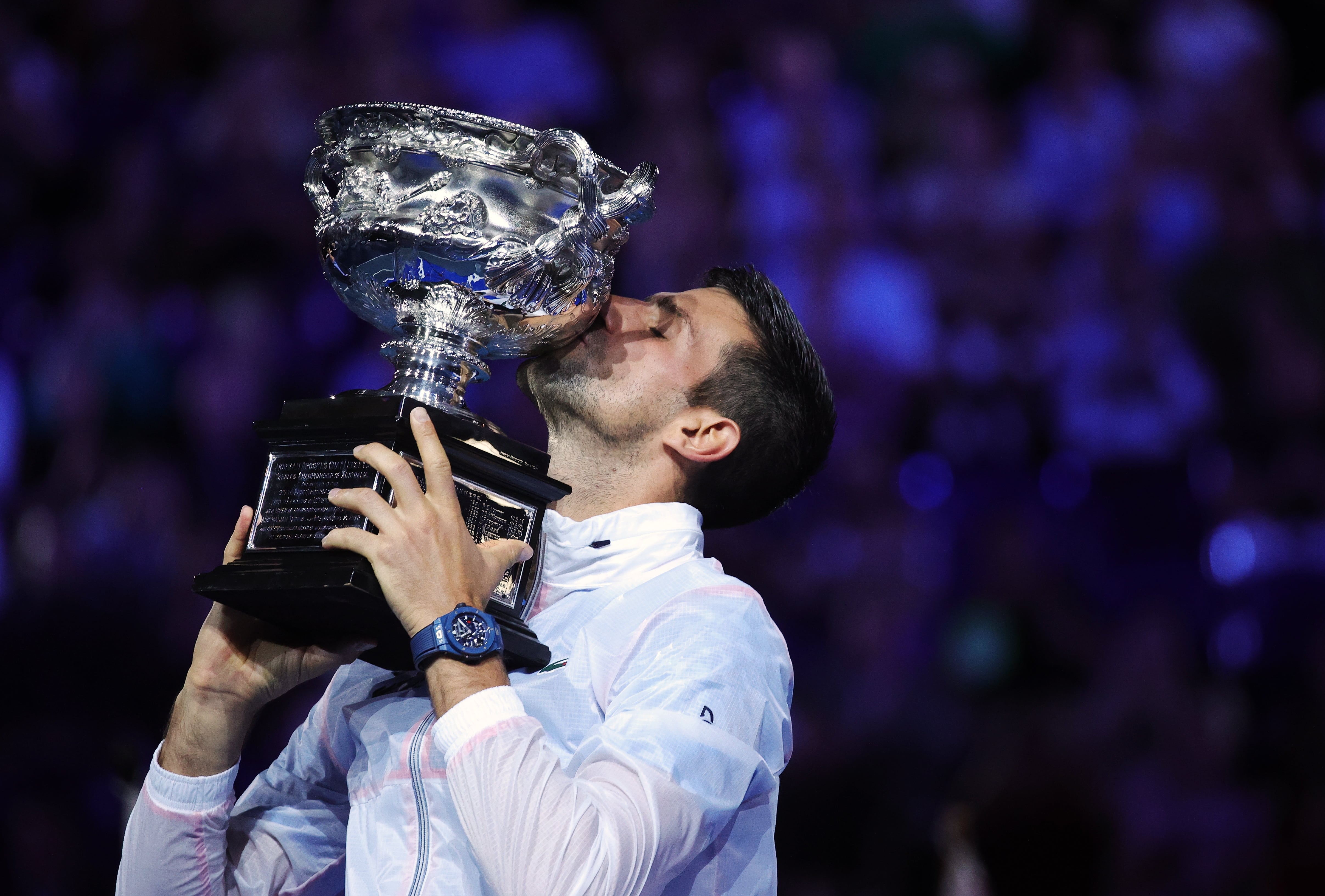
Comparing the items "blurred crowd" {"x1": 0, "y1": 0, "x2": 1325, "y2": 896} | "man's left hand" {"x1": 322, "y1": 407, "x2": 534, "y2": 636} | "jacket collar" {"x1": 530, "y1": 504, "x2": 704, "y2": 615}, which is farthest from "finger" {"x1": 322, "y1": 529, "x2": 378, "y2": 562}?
"blurred crowd" {"x1": 0, "y1": 0, "x2": 1325, "y2": 896}

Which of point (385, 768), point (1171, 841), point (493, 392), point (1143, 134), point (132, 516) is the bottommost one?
point (1171, 841)

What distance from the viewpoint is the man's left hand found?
1652mm

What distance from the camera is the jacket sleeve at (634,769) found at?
5.09 ft

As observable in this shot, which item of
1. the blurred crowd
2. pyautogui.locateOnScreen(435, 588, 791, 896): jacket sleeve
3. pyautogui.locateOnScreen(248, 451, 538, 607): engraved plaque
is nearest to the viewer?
pyautogui.locateOnScreen(435, 588, 791, 896): jacket sleeve

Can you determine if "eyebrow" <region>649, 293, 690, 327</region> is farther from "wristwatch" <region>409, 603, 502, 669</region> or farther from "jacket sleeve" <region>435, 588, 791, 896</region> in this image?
"wristwatch" <region>409, 603, 502, 669</region>

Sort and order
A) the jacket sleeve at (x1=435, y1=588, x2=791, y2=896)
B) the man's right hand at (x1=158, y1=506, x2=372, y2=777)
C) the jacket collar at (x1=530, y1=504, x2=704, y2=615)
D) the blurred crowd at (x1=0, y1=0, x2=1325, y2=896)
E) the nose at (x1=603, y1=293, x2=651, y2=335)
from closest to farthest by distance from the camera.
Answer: the jacket sleeve at (x1=435, y1=588, x2=791, y2=896) → the man's right hand at (x1=158, y1=506, x2=372, y2=777) → the jacket collar at (x1=530, y1=504, x2=704, y2=615) → the nose at (x1=603, y1=293, x2=651, y2=335) → the blurred crowd at (x1=0, y1=0, x2=1325, y2=896)

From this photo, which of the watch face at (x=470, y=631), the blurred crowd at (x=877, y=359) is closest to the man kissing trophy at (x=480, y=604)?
A: the watch face at (x=470, y=631)

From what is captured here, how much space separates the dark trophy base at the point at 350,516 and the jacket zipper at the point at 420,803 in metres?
0.10

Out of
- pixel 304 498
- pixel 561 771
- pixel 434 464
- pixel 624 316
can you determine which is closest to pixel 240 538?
pixel 304 498

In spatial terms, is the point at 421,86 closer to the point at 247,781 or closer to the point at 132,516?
the point at 132,516

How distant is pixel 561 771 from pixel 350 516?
0.44 metres

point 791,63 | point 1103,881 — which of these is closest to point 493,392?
point 791,63

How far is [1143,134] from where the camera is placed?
17.1ft

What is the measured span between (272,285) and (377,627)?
3.82 metres
